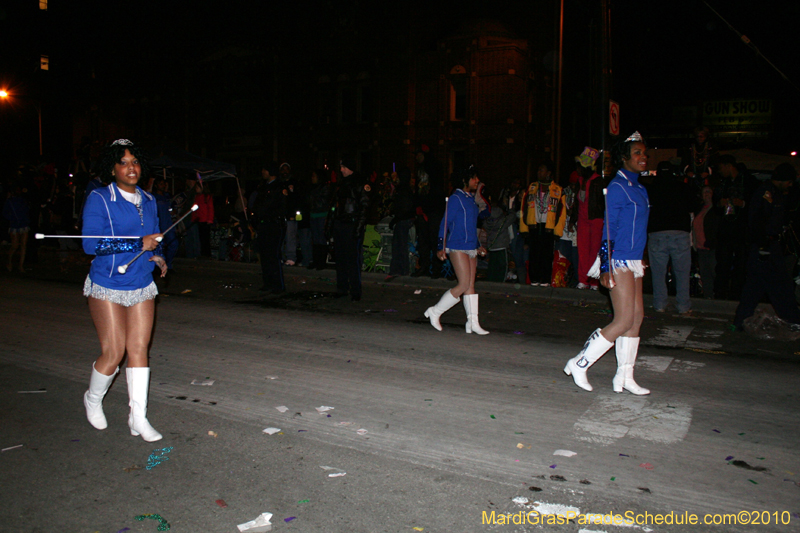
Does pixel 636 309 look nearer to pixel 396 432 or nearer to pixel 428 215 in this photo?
pixel 396 432

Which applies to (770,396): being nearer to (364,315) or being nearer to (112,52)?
(364,315)

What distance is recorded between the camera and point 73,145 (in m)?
44.9

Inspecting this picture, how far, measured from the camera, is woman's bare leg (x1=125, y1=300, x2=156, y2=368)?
4.24 metres

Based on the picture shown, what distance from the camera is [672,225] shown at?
30.7 ft

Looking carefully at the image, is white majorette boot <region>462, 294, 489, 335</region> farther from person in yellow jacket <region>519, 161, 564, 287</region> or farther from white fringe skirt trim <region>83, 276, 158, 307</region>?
person in yellow jacket <region>519, 161, 564, 287</region>

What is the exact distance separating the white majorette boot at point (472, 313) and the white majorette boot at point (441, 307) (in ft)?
0.44

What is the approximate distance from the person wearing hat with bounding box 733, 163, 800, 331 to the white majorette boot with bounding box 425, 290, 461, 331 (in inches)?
150

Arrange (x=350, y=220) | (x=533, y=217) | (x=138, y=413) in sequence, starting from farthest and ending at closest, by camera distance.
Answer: (x=533, y=217), (x=350, y=220), (x=138, y=413)

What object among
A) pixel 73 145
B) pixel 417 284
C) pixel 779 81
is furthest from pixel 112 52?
pixel 779 81

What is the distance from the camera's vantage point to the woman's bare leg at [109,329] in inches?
165

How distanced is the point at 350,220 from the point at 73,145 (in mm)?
42271

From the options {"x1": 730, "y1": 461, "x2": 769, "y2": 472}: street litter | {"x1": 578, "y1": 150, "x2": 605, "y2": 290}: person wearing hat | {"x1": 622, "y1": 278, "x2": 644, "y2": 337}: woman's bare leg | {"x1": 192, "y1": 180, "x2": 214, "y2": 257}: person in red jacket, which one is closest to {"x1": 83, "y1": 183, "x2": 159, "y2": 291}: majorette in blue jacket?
{"x1": 622, "y1": 278, "x2": 644, "y2": 337}: woman's bare leg

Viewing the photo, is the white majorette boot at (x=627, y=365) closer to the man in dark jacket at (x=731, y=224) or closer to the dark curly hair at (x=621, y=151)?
the dark curly hair at (x=621, y=151)

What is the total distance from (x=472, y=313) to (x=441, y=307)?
0.41 meters
